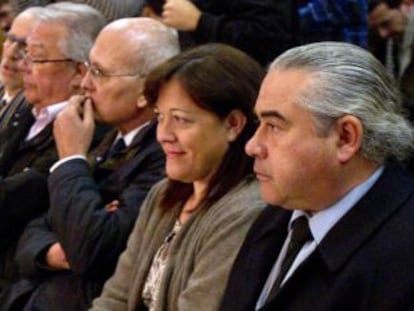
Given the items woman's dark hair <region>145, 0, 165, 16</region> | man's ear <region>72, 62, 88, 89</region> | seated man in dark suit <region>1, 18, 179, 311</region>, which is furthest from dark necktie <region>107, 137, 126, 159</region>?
woman's dark hair <region>145, 0, 165, 16</region>

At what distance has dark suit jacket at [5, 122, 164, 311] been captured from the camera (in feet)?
8.48

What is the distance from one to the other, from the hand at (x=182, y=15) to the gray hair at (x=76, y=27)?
28 centimetres

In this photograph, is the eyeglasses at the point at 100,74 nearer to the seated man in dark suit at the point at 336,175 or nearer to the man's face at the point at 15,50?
the man's face at the point at 15,50

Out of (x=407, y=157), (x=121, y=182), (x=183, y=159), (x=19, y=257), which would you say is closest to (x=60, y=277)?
(x=19, y=257)

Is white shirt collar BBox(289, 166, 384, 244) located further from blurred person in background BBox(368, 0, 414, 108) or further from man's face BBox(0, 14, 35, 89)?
man's face BBox(0, 14, 35, 89)

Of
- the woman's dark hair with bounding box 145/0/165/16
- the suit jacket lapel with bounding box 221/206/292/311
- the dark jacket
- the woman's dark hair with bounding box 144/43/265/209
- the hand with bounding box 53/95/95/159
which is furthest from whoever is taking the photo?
the woman's dark hair with bounding box 145/0/165/16

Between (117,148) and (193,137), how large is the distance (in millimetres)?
697

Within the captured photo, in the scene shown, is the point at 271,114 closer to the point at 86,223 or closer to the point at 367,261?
the point at 367,261

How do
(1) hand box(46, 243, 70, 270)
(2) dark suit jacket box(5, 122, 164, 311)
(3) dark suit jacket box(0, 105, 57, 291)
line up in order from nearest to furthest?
(2) dark suit jacket box(5, 122, 164, 311) < (1) hand box(46, 243, 70, 270) < (3) dark suit jacket box(0, 105, 57, 291)

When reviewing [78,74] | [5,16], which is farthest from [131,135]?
[5,16]

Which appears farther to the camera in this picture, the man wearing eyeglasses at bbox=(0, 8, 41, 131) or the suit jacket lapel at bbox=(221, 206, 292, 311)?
the man wearing eyeglasses at bbox=(0, 8, 41, 131)

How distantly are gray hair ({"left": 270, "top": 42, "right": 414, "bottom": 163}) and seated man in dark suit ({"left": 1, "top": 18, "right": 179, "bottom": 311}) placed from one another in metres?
0.98

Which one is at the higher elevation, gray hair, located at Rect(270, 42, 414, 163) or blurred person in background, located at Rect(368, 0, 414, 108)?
gray hair, located at Rect(270, 42, 414, 163)

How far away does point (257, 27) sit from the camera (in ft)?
10.0
